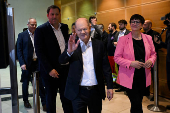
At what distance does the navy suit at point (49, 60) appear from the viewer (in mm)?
2387

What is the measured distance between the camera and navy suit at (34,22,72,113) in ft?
7.83

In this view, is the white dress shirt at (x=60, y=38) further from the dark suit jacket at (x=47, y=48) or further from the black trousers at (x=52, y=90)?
the black trousers at (x=52, y=90)

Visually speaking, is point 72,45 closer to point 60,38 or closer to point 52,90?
point 60,38

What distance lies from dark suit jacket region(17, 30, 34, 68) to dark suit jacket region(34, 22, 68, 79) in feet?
3.75

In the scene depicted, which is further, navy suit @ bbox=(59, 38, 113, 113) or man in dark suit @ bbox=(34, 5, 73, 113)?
man in dark suit @ bbox=(34, 5, 73, 113)

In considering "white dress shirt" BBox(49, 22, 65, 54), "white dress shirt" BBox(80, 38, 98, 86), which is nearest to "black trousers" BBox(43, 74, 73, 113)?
"white dress shirt" BBox(49, 22, 65, 54)

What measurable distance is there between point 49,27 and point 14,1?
8.74 metres

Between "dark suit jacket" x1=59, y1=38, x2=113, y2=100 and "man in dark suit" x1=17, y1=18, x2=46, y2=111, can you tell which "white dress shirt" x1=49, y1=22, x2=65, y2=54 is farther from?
"man in dark suit" x1=17, y1=18, x2=46, y2=111

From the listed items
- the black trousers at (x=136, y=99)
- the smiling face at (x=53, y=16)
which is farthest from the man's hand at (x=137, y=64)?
the smiling face at (x=53, y=16)

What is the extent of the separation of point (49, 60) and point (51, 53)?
0.35 ft

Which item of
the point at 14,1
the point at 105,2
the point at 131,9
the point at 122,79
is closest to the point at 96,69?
the point at 122,79

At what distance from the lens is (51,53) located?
96.1 inches

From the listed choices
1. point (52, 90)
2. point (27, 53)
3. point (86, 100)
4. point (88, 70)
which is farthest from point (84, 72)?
point (27, 53)

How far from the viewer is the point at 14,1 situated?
393 inches
